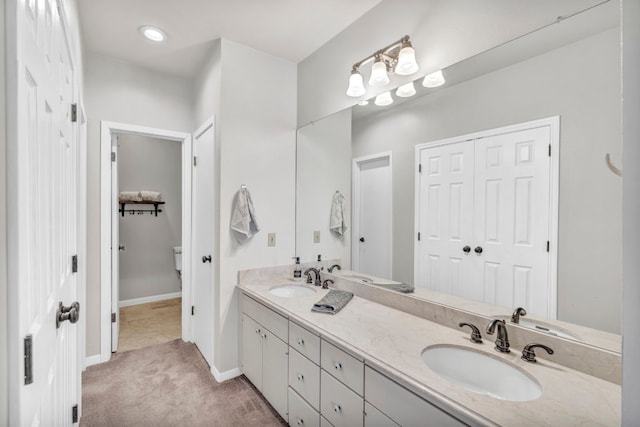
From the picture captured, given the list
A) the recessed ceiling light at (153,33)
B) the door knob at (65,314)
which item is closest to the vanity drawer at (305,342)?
the door knob at (65,314)

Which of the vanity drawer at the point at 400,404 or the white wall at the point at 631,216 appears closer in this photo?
the white wall at the point at 631,216

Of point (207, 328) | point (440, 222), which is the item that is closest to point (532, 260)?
point (440, 222)

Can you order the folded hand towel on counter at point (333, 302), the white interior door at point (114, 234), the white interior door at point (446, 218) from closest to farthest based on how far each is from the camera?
the white interior door at point (446, 218) → the folded hand towel on counter at point (333, 302) → the white interior door at point (114, 234)

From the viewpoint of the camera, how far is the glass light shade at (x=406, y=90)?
68.6 inches

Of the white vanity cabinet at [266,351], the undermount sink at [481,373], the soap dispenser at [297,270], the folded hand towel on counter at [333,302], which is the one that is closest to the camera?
the undermount sink at [481,373]

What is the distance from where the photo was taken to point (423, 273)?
68.2 inches

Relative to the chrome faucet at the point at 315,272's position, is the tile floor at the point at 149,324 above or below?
below

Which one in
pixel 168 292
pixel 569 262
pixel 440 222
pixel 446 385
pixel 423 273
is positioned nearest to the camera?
pixel 446 385

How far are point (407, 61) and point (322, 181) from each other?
1122 mm

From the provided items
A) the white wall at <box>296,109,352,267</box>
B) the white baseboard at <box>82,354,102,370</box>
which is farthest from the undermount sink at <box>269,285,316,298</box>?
the white baseboard at <box>82,354,102,370</box>

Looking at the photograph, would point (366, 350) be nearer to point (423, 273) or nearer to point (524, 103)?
point (423, 273)

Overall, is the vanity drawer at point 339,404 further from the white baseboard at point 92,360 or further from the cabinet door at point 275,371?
the white baseboard at point 92,360

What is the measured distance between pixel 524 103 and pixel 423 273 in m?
0.97

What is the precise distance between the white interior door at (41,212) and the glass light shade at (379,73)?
150 cm
